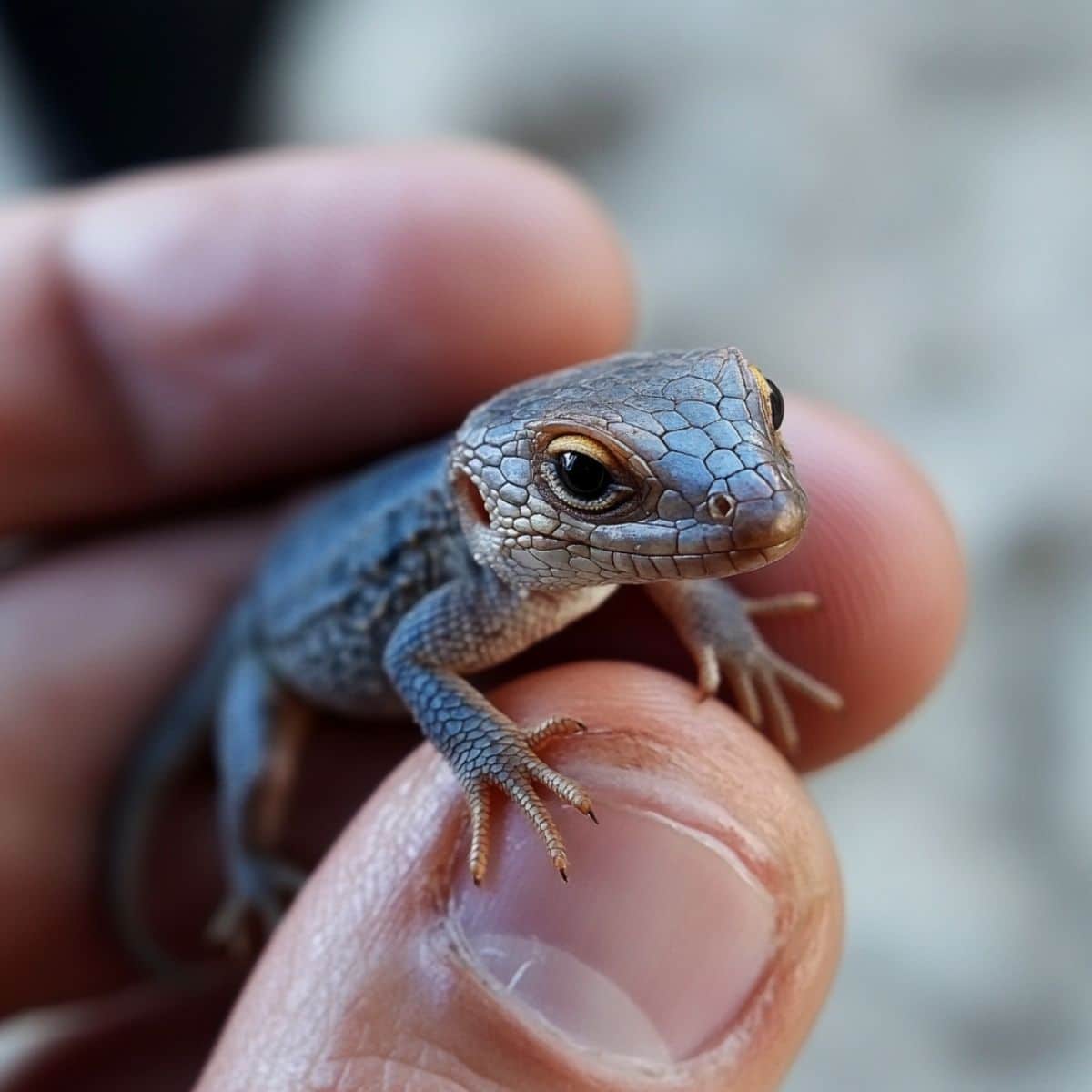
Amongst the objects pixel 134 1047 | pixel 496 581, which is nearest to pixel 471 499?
pixel 496 581

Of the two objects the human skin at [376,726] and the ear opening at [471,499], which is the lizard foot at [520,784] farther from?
the ear opening at [471,499]

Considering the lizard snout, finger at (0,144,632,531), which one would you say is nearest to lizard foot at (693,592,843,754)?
the lizard snout

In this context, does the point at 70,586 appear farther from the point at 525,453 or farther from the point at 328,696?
the point at 525,453

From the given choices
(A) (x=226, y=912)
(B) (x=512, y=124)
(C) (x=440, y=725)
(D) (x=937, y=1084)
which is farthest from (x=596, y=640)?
(B) (x=512, y=124)

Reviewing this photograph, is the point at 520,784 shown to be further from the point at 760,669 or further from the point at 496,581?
the point at 760,669

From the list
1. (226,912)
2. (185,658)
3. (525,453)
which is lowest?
(226,912)

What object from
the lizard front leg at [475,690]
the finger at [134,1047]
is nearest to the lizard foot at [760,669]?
the lizard front leg at [475,690]

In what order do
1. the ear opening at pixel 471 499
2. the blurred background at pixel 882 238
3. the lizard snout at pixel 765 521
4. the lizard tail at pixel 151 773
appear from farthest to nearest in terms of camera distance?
the blurred background at pixel 882 238 < the lizard tail at pixel 151 773 < the ear opening at pixel 471 499 < the lizard snout at pixel 765 521

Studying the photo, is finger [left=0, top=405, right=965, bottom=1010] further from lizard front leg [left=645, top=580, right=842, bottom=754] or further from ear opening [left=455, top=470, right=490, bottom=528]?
ear opening [left=455, top=470, right=490, bottom=528]
